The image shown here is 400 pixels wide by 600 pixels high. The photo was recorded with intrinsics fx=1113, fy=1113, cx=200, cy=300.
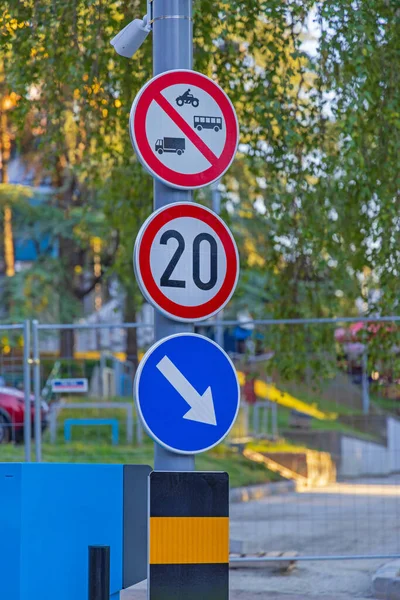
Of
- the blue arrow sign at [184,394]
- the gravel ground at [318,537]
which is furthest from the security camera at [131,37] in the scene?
the gravel ground at [318,537]

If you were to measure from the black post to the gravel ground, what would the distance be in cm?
268

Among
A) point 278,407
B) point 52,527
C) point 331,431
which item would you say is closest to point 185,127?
point 52,527

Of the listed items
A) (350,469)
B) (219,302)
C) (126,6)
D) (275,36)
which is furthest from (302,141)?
(350,469)

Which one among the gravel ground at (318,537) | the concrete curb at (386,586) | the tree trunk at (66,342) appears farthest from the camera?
the tree trunk at (66,342)

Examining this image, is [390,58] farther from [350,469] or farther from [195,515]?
[350,469]

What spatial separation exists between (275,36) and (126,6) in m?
1.40

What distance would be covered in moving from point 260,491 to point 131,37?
1229cm

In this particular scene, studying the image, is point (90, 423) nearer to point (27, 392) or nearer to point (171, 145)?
point (27, 392)

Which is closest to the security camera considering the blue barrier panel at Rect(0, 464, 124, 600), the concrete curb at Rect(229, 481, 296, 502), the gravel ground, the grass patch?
the blue barrier panel at Rect(0, 464, 124, 600)

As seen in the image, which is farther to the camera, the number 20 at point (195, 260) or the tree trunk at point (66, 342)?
the tree trunk at point (66, 342)

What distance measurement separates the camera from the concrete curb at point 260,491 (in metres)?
17.1

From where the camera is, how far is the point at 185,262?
5496 millimetres

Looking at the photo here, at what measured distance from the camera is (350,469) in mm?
18609

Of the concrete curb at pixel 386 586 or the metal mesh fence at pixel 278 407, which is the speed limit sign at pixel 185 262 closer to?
the concrete curb at pixel 386 586
